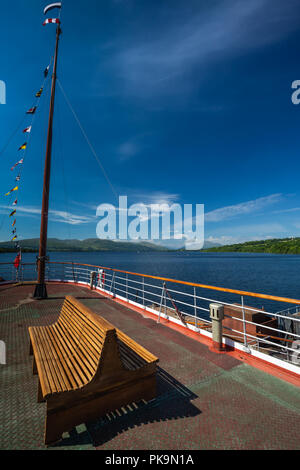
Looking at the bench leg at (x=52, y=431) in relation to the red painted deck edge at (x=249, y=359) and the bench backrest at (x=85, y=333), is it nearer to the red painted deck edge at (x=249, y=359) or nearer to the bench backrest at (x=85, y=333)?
the bench backrest at (x=85, y=333)

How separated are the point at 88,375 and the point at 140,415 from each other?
0.85 m

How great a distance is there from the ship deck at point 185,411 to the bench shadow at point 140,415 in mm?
10

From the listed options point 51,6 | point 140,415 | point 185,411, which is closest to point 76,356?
point 140,415

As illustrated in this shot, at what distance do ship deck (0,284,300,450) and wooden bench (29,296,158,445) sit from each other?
17 centimetres

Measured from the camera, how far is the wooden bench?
2.26 m

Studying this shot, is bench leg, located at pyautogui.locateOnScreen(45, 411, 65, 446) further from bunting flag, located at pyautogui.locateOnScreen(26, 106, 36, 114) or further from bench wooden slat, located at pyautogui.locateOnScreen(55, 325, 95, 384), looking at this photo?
bunting flag, located at pyautogui.locateOnScreen(26, 106, 36, 114)

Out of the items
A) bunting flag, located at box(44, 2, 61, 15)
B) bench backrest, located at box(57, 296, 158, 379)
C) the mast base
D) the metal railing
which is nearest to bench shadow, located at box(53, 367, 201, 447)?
bench backrest, located at box(57, 296, 158, 379)

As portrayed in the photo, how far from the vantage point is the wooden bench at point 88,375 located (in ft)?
7.40

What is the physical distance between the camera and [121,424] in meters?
2.47

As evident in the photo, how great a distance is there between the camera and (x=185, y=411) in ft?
8.81

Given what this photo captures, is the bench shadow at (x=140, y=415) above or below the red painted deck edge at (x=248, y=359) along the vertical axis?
above

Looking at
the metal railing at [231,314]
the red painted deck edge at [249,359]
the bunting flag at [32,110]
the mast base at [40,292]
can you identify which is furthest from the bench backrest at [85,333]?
the bunting flag at [32,110]

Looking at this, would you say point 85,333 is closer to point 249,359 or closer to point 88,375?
point 88,375
